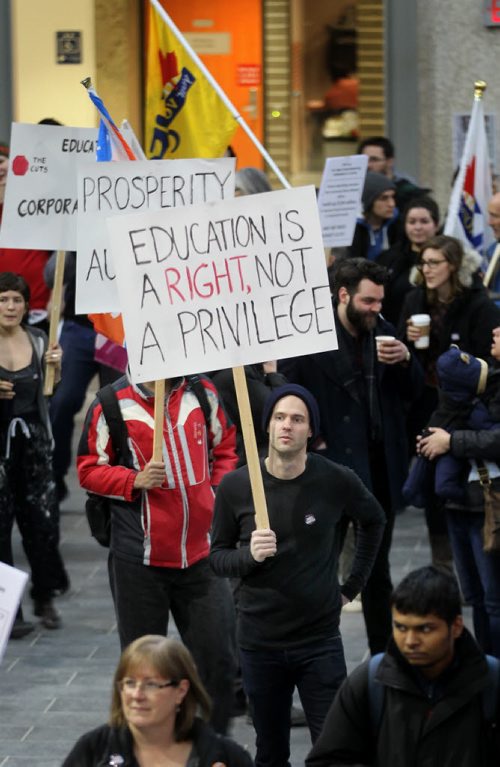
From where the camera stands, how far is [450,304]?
8992 millimetres

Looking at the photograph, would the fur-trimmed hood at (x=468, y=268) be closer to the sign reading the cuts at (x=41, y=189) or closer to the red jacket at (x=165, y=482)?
the sign reading the cuts at (x=41, y=189)

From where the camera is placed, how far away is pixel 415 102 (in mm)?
13992

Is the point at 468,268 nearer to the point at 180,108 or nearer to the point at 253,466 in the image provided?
the point at 180,108

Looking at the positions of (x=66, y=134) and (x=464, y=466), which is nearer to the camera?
(x=464, y=466)

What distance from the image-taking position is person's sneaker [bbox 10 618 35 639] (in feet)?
29.9

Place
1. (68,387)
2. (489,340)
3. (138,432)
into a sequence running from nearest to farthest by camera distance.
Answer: (138,432) < (489,340) < (68,387)

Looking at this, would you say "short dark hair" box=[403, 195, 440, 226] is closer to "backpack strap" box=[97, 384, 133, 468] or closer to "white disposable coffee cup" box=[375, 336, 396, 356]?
"white disposable coffee cup" box=[375, 336, 396, 356]

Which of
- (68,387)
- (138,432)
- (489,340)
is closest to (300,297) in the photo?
(138,432)

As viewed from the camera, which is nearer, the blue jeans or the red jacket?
the red jacket

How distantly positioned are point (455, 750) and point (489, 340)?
4.24m

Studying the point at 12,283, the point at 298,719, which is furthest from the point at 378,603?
the point at 12,283

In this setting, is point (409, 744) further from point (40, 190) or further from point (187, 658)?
point (40, 190)

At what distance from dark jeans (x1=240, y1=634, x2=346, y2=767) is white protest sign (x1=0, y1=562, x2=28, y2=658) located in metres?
1.20

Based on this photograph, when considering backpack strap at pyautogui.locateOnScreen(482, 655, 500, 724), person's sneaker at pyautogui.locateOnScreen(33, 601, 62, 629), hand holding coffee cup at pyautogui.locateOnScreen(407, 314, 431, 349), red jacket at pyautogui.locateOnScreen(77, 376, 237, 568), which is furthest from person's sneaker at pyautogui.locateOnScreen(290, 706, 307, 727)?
backpack strap at pyautogui.locateOnScreen(482, 655, 500, 724)
